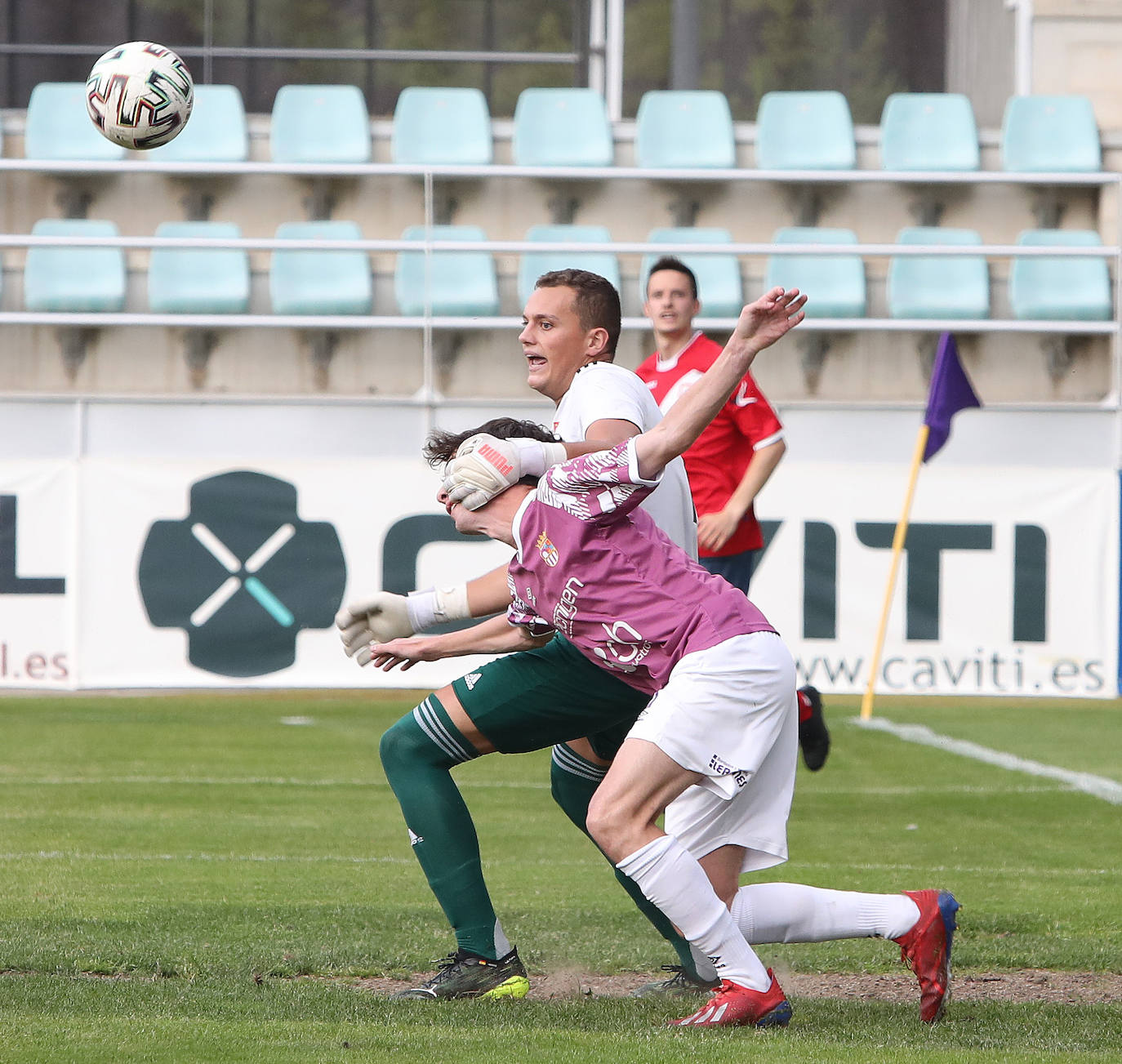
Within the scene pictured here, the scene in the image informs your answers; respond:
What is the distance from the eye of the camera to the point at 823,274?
14883mm

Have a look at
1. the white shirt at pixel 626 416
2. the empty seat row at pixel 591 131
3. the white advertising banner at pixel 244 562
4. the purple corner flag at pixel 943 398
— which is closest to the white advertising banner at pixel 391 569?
the white advertising banner at pixel 244 562

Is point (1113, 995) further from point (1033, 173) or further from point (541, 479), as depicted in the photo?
point (1033, 173)

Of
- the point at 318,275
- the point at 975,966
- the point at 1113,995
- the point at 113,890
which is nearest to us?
the point at 1113,995

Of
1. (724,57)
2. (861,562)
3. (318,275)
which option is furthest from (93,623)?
(724,57)

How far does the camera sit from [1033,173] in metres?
14.7

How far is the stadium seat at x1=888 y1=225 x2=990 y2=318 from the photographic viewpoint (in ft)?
48.4

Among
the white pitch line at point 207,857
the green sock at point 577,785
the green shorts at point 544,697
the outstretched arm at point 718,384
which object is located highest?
the outstretched arm at point 718,384

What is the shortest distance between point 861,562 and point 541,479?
8.96 meters

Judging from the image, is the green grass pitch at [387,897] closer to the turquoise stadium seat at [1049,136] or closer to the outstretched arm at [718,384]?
the outstretched arm at [718,384]

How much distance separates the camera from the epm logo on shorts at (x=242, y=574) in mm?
12336

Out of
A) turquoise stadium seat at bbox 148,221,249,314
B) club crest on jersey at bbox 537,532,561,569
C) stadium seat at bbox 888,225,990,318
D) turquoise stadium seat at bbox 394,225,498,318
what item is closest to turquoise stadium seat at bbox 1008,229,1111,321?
stadium seat at bbox 888,225,990,318

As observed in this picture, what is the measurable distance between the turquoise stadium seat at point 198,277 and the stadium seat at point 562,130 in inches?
110

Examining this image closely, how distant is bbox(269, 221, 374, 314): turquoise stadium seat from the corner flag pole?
5.21 meters

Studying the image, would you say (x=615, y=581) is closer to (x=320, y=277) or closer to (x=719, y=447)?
(x=719, y=447)
